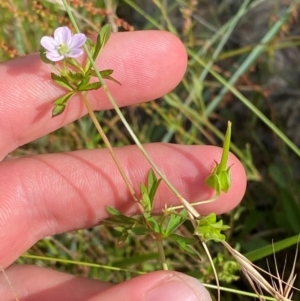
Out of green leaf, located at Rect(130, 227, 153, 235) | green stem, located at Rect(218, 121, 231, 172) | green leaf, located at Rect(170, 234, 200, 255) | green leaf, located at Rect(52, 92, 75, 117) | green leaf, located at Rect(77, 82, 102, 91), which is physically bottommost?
green leaf, located at Rect(170, 234, 200, 255)

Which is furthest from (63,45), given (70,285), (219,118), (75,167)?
(219,118)

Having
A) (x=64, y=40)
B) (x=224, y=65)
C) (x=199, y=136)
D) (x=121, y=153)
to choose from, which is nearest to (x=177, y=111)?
(x=199, y=136)

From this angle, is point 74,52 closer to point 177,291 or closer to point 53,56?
point 53,56

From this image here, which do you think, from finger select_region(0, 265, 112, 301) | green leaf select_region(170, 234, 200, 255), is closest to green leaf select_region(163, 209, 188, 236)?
green leaf select_region(170, 234, 200, 255)

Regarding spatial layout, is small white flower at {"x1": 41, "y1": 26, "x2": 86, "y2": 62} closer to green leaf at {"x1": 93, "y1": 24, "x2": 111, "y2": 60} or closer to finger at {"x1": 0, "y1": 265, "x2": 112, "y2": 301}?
green leaf at {"x1": 93, "y1": 24, "x2": 111, "y2": 60}

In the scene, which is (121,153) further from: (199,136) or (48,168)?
(199,136)

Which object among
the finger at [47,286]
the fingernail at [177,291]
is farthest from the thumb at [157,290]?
the finger at [47,286]
